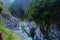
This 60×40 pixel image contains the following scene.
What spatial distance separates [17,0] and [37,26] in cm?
655

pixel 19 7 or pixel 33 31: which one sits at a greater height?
pixel 19 7

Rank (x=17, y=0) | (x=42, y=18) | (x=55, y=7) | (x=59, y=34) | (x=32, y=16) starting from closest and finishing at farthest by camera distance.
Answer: (x=59, y=34), (x=55, y=7), (x=42, y=18), (x=32, y=16), (x=17, y=0)

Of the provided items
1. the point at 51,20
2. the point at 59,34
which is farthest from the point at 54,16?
the point at 59,34

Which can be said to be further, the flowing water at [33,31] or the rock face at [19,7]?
the rock face at [19,7]

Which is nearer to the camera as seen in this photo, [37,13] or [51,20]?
[51,20]

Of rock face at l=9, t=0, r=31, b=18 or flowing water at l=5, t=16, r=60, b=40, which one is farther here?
rock face at l=9, t=0, r=31, b=18

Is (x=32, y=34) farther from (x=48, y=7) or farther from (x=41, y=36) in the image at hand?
(x=48, y=7)

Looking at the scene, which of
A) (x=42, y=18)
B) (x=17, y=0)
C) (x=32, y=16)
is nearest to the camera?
(x=42, y=18)

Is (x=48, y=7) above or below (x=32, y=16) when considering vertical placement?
above

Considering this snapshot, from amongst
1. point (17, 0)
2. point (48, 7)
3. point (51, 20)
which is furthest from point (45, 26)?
point (17, 0)

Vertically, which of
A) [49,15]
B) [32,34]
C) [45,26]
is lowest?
[32,34]

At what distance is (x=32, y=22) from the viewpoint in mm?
14406

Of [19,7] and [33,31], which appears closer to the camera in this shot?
[33,31]

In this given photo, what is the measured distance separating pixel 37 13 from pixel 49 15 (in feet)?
4.29
